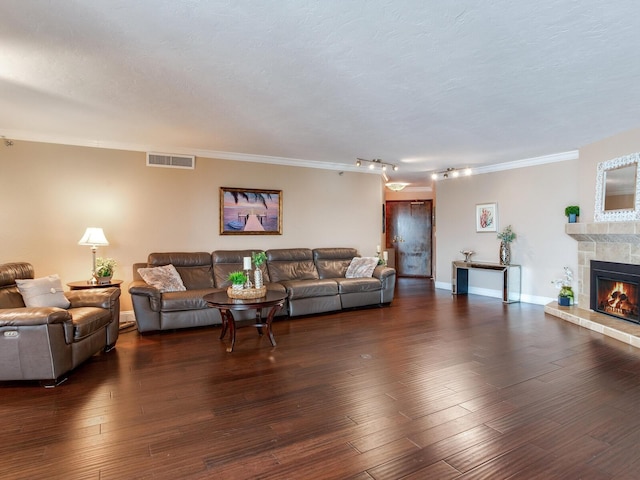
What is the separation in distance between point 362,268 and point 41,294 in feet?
14.3

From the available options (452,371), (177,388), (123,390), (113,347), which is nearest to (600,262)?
(452,371)

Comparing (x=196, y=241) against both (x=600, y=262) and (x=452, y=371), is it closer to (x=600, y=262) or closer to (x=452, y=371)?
(x=452, y=371)

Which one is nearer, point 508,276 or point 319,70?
point 319,70

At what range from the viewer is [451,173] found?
729 centimetres

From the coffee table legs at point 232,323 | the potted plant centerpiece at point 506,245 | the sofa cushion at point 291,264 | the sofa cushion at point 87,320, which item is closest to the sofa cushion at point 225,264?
the sofa cushion at point 291,264

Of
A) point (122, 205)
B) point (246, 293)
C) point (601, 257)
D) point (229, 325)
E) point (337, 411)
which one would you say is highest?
point (122, 205)

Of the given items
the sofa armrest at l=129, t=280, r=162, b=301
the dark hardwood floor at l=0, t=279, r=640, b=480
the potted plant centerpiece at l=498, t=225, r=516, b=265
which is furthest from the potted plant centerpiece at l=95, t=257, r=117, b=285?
the potted plant centerpiece at l=498, t=225, r=516, b=265

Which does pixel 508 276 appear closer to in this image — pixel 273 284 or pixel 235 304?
pixel 273 284

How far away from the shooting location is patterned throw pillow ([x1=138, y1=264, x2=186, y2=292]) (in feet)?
15.4

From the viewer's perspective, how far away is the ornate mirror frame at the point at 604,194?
14.0 ft

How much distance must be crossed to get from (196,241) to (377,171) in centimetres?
377

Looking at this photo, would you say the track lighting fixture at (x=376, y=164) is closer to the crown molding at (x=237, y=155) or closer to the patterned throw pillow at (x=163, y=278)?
the crown molding at (x=237, y=155)

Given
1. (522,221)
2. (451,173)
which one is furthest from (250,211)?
(522,221)

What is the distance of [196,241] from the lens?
559cm
